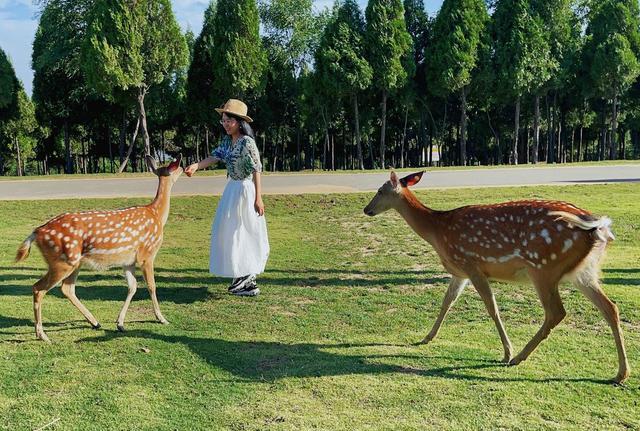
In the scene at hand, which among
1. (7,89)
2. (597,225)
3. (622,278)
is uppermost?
(7,89)

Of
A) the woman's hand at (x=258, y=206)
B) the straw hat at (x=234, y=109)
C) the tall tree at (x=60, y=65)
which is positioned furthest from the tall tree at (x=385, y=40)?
the woman's hand at (x=258, y=206)

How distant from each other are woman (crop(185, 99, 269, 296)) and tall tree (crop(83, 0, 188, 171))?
20.8 m

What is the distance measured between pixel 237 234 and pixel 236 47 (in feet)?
92.1

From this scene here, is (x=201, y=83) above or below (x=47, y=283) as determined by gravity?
above

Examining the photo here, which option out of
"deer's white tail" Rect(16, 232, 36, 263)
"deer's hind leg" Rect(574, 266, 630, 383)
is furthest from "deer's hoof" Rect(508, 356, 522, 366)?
"deer's white tail" Rect(16, 232, 36, 263)

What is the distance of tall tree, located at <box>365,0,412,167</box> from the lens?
1393 inches

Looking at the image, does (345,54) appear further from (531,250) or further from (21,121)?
(531,250)

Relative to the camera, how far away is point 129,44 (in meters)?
28.5

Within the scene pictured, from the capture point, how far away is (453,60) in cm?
3575

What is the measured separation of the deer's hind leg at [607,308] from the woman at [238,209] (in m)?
4.15

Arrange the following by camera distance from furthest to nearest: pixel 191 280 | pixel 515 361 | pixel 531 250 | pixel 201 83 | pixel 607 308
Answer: pixel 201 83, pixel 191 280, pixel 515 361, pixel 531 250, pixel 607 308

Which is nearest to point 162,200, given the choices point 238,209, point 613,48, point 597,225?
point 238,209

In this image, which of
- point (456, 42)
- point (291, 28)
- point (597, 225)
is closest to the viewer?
point (597, 225)

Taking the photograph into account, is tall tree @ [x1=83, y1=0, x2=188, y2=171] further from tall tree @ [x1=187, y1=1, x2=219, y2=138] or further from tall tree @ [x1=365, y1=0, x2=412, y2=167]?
tall tree @ [x1=365, y1=0, x2=412, y2=167]
